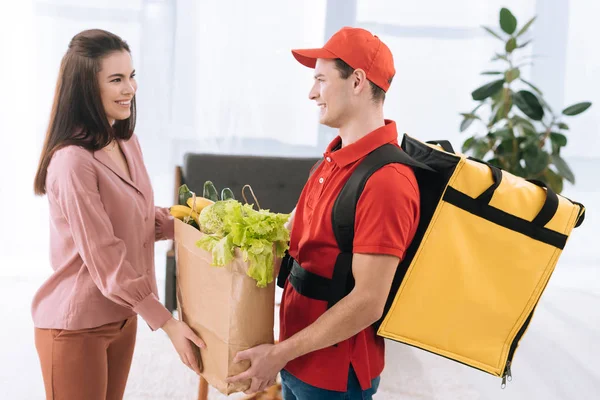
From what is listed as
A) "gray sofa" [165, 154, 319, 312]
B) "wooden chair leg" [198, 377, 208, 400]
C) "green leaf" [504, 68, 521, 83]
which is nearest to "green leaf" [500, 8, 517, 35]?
"green leaf" [504, 68, 521, 83]

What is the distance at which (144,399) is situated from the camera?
2920 millimetres

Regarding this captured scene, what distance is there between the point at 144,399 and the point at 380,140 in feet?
6.69

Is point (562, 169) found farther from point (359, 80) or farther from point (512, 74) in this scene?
point (359, 80)

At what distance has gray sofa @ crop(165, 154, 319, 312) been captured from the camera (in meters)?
3.99

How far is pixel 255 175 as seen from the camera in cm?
406

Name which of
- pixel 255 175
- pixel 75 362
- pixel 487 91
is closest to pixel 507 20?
pixel 487 91

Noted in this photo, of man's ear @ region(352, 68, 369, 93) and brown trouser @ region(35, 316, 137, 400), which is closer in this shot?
man's ear @ region(352, 68, 369, 93)

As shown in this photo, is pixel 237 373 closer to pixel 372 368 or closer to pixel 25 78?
pixel 372 368

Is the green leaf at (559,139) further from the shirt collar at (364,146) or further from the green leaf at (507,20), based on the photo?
the shirt collar at (364,146)

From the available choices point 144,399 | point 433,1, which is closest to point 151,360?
point 144,399

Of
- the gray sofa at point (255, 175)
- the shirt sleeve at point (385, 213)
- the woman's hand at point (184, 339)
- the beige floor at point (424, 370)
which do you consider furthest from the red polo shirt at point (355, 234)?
the gray sofa at point (255, 175)

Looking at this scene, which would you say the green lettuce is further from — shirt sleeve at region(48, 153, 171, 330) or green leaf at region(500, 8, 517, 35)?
green leaf at region(500, 8, 517, 35)

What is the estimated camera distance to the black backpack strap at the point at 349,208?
52.1 inches

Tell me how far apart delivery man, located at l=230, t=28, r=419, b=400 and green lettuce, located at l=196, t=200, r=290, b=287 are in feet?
0.30
